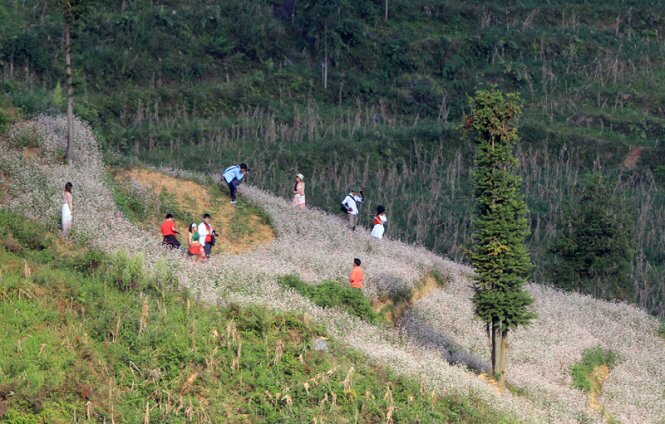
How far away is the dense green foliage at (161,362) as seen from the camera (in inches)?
1062

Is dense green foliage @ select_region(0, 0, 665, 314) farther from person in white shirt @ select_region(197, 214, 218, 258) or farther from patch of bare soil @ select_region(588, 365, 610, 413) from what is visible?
person in white shirt @ select_region(197, 214, 218, 258)

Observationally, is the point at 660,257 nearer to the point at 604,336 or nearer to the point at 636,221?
the point at 636,221

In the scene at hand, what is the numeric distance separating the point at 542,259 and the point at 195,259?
32648 mm

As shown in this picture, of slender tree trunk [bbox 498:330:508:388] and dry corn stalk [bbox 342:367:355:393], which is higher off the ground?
dry corn stalk [bbox 342:367:355:393]

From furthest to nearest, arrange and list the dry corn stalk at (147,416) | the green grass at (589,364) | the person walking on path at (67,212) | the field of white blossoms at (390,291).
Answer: the green grass at (589,364), the person walking on path at (67,212), the field of white blossoms at (390,291), the dry corn stalk at (147,416)

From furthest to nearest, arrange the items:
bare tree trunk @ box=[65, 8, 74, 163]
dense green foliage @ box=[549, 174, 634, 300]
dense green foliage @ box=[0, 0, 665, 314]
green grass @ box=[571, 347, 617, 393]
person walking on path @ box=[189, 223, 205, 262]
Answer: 1. dense green foliage @ box=[0, 0, 665, 314]
2. dense green foliage @ box=[549, 174, 634, 300]
3. bare tree trunk @ box=[65, 8, 74, 163]
4. green grass @ box=[571, 347, 617, 393]
5. person walking on path @ box=[189, 223, 205, 262]

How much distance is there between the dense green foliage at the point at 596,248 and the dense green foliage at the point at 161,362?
25.0 m

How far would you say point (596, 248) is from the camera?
54.6 metres

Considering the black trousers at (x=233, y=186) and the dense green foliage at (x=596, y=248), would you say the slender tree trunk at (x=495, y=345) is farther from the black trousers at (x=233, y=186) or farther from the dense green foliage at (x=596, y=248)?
the dense green foliage at (x=596, y=248)

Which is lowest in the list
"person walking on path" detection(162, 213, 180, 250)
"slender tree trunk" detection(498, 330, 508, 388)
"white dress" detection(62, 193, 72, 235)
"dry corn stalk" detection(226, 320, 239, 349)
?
"slender tree trunk" detection(498, 330, 508, 388)

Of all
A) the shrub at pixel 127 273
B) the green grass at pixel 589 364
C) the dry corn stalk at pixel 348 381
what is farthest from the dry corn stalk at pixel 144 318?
the green grass at pixel 589 364

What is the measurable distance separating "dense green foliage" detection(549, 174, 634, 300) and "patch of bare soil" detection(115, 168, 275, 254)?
17505 millimetres

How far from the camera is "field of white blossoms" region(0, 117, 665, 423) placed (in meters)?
33.8

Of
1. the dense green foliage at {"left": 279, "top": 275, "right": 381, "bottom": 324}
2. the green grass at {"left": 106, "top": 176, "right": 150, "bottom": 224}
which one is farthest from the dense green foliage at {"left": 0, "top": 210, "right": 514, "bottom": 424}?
the green grass at {"left": 106, "top": 176, "right": 150, "bottom": 224}
